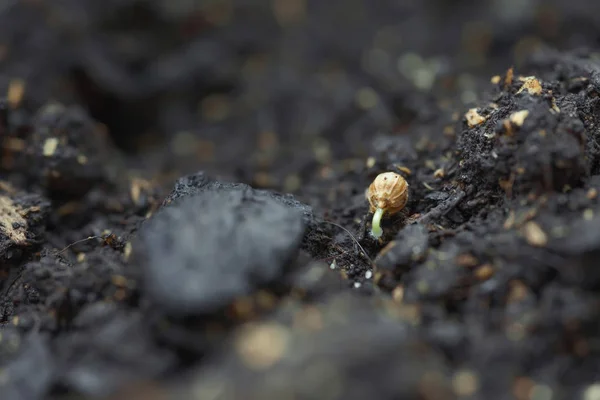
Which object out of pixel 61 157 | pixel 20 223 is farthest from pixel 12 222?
pixel 61 157

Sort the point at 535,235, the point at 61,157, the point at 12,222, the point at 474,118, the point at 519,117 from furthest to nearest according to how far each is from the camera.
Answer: the point at 61,157
the point at 12,222
the point at 474,118
the point at 519,117
the point at 535,235

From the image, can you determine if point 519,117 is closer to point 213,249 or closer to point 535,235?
point 535,235

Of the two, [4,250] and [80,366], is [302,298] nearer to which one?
[80,366]

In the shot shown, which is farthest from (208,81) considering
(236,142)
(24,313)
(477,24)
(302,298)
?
(302,298)

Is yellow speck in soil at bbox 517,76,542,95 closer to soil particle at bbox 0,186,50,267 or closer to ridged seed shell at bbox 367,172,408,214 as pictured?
ridged seed shell at bbox 367,172,408,214

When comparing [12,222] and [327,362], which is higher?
[12,222]

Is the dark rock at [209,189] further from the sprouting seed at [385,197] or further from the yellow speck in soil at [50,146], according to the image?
the yellow speck in soil at [50,146]
